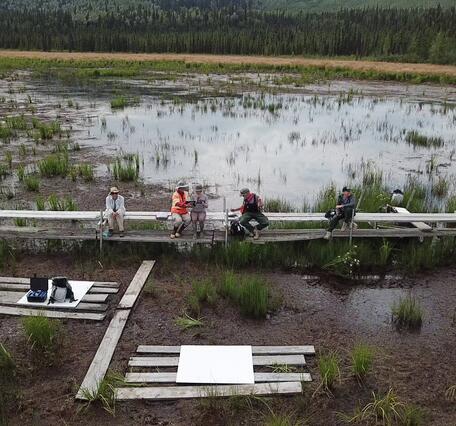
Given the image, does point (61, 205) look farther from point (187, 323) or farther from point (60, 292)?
point (187, 323)

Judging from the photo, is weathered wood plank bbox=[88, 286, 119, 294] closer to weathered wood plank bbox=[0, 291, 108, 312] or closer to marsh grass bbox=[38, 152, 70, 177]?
weathered wood plank bbox=[0, 291, 108, 312]

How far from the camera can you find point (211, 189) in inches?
673

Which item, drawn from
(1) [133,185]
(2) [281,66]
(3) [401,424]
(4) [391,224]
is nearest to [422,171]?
(4) [391,224]

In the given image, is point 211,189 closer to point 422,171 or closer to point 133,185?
point 133,185

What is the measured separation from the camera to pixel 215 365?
745cm

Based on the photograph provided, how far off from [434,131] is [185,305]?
2150 centimetres

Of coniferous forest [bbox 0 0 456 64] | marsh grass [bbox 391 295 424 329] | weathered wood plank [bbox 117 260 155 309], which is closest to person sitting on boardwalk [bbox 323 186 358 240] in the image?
marsh grass [bbox 391 295 424 329]

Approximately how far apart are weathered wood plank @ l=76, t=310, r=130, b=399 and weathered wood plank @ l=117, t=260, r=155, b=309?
0.28 meters

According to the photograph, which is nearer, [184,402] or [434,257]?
[184,402]

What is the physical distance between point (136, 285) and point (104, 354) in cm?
244

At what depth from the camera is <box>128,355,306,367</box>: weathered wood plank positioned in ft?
24.7

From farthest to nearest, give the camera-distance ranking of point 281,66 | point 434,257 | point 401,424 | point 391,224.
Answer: point 281,66, point 391,224, point 434,257, point 401,424

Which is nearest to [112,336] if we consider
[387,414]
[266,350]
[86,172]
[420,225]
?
[266,350]

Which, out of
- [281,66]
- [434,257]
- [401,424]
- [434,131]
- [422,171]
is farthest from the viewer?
[281,66]
